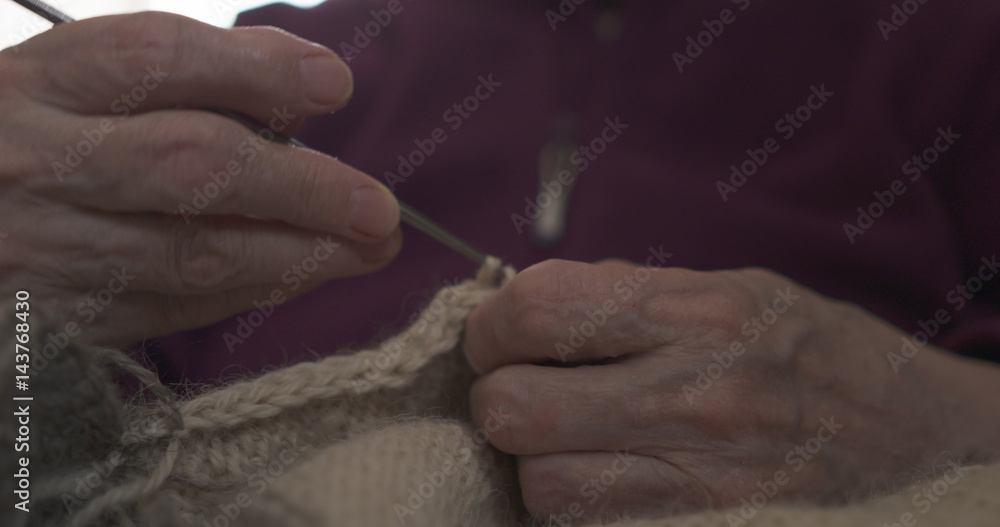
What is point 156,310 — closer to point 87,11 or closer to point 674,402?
point 674,402

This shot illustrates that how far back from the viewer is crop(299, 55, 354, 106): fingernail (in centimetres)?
54

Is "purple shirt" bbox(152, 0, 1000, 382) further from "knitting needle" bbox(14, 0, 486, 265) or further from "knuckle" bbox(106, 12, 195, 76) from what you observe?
"knuckle" bbox(106, 12, 195, 76)

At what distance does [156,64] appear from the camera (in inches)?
19.4


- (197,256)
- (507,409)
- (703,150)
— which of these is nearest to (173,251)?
(197,256)

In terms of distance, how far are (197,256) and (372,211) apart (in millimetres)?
187

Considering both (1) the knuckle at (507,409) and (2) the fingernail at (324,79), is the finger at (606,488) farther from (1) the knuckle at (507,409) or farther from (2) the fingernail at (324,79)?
(2) the fingernail at (324,79)

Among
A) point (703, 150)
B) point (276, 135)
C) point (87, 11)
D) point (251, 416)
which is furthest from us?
point (87, 11)

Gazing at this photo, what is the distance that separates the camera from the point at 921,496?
17.2 inches

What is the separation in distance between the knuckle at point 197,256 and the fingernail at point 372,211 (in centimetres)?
13

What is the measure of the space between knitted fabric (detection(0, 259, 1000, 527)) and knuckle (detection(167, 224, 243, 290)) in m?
0.15

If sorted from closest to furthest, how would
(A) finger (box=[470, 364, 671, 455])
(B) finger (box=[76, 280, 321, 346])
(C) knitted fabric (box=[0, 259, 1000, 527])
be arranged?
(C) knitted fabric (box=[0, 259, 1000, 527])
(A) finger (box=[470, 364, 671, 455])
(B) finger (box=[76, 280, 321, 346])

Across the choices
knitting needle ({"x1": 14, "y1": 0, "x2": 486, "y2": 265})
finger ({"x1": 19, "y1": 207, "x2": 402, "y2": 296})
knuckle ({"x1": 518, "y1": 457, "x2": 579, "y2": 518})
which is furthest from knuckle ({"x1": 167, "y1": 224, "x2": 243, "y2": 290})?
knuckle ({"x1": 518, "y1": 457, "x2": 579, "y2": 518})

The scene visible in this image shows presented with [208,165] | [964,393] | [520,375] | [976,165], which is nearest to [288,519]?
[520,375]

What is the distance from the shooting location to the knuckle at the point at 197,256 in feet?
1.86
